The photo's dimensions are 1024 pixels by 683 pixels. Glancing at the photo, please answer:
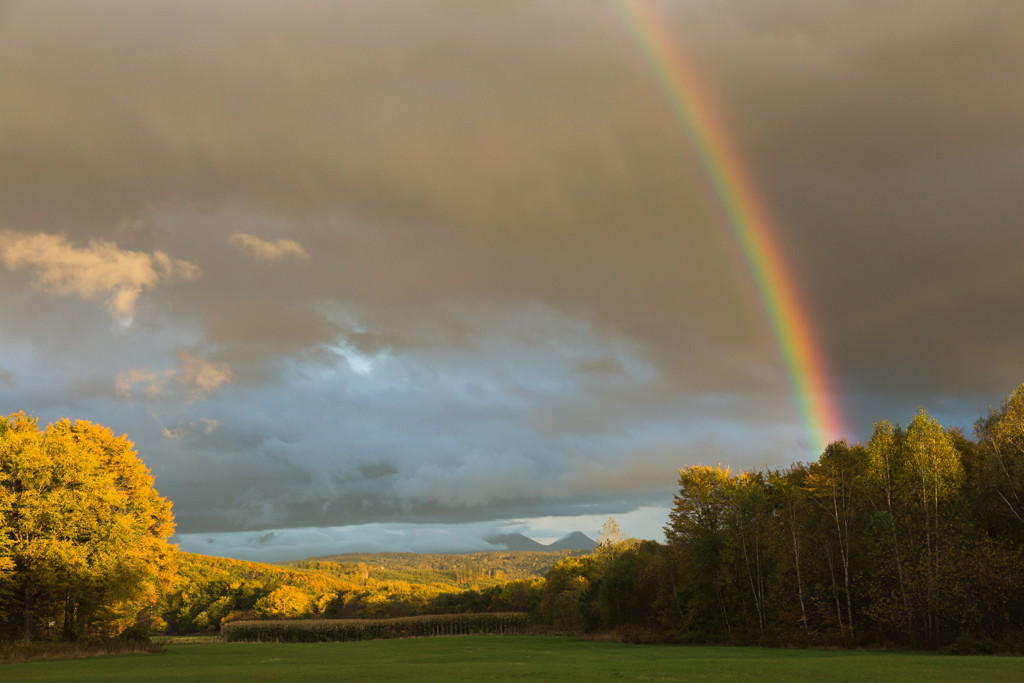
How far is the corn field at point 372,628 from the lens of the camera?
126188 millimetres

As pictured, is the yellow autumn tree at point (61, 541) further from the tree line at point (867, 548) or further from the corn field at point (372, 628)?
the corn field at point (372, 628)

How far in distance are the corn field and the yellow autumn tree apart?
233ft

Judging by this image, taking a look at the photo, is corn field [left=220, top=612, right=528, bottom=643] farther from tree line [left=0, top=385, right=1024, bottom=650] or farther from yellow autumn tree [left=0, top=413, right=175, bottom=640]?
yellow autumn tree [left=0, top=413, right=175, bottom=640]

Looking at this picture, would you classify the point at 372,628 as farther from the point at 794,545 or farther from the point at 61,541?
the point at 794,545

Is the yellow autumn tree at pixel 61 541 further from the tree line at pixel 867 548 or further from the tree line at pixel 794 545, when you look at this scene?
the tree line at pixel 867 548

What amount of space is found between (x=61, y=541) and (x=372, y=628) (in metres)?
87.4

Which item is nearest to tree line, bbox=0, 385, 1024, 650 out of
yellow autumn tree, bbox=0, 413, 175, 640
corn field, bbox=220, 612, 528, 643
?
yellow autumn tree, bbox=0, 413, 175, 640

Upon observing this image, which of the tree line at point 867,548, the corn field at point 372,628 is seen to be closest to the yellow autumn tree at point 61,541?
the tree line at point 867,548

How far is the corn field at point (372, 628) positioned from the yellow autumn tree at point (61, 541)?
71.1 meters

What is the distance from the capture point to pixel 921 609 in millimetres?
53938

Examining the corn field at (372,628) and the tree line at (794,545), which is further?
the corn field at (372,628)

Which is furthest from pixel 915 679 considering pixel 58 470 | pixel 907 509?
pixel 58 470

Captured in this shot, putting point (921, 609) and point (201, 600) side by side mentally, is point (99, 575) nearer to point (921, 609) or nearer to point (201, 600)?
point (921, 609)

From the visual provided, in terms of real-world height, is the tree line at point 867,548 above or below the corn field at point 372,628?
above
